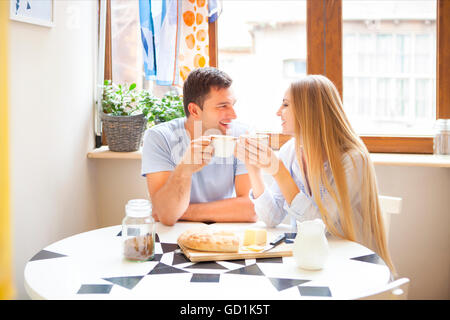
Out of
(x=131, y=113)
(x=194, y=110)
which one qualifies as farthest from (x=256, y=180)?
(x=131, y=113)

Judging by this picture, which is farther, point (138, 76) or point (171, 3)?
point (138, 76)

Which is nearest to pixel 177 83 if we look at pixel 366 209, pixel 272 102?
pixel 272 102

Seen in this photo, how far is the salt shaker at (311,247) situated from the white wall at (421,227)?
124 cm

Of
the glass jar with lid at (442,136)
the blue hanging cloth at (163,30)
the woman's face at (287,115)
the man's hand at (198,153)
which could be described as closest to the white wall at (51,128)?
the blue hanging cloth at (163,30)

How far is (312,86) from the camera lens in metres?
1.62

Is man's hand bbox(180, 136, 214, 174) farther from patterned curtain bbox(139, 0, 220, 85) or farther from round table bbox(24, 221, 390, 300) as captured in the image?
patterned curtain bbox(139, 0, 220, 85)

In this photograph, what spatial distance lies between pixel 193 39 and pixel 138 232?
1454 mm

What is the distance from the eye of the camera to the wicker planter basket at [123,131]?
2.33 metres

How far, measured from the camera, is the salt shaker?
1.11m

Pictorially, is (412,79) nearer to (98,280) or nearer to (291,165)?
(291,165)

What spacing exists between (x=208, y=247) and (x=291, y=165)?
0.71 meters

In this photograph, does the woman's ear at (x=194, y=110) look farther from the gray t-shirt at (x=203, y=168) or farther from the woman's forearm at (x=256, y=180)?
the woman's forearm at (x=256, y=180)

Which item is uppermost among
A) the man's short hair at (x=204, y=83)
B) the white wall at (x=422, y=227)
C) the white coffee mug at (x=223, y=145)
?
the man's short hair at (x=204, y=83)

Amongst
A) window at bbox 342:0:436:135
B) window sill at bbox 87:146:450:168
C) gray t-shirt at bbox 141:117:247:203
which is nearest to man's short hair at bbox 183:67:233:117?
gray t-shirt at bbox 141:117:247:203
